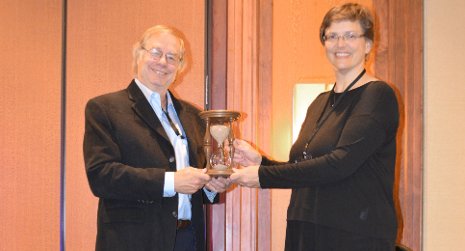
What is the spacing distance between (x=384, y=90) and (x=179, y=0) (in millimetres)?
1758

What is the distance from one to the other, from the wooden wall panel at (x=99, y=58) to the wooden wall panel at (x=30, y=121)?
92 millimetres

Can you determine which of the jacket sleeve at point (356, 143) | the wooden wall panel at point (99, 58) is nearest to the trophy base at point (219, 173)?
the jacket sleeve at point (356, 143)

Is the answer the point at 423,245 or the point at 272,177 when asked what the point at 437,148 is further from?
the point at 272,177

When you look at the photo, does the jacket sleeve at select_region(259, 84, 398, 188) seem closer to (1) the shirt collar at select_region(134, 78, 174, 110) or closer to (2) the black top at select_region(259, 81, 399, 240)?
(2) the black top at select_region(259, 81, 399, 240)

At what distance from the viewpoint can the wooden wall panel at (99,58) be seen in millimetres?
3207

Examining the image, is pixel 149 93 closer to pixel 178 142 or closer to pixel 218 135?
pixel 178 142

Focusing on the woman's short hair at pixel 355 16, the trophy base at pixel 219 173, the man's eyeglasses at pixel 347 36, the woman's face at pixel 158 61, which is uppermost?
the woman's short hair at pixel 355 16

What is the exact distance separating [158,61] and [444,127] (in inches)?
66.9

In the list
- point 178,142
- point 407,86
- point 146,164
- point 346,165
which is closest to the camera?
point 346,165

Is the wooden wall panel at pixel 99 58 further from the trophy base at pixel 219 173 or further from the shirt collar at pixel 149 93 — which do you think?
the trophy base at pixel 219 173

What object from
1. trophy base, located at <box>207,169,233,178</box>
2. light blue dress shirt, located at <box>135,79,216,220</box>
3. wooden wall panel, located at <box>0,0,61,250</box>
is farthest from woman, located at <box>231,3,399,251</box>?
wooden wall panel, located at <box>0,0,61,250</box>

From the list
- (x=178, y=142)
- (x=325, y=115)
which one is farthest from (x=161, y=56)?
(x=325, y=115)

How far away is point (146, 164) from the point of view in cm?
203

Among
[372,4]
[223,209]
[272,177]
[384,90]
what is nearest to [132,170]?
[272,177]
